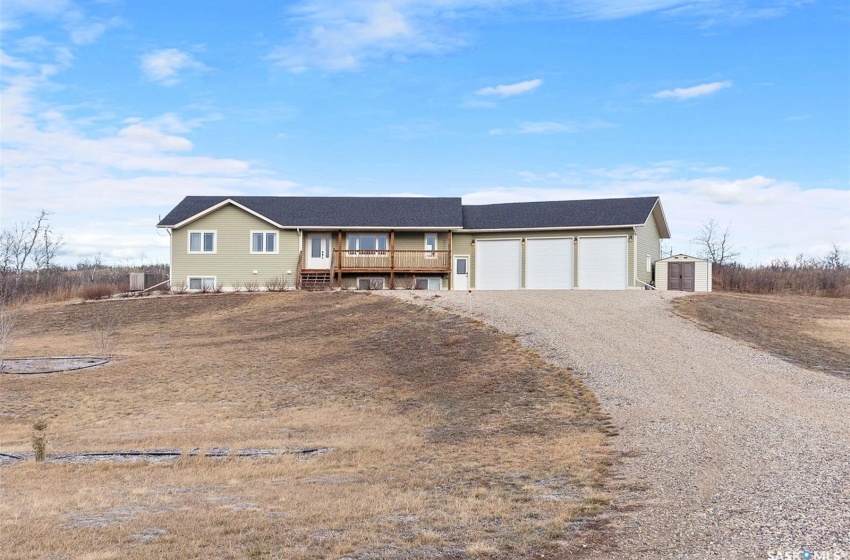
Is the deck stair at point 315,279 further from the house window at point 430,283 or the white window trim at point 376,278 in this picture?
the house window at point 430,283

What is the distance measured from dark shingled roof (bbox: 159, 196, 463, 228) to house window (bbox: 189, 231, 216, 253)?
1.08 meters

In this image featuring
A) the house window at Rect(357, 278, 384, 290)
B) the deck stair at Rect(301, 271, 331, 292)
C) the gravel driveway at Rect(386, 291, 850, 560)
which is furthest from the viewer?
the deck stair at Rect(301, 271, 331, 292)

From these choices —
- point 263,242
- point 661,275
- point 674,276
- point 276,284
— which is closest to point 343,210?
point 263,242

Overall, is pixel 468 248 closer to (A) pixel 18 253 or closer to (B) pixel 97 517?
(B) pixel 97 517

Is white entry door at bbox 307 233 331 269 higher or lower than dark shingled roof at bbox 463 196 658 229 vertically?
lower

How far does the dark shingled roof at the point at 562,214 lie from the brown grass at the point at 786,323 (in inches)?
260

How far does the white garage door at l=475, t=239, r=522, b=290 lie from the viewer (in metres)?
37.9

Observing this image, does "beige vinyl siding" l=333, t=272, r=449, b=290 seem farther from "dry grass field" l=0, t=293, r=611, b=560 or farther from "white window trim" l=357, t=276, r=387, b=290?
"dry grass field" l=0, t=293, r=611, b=560

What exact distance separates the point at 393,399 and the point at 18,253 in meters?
47.7

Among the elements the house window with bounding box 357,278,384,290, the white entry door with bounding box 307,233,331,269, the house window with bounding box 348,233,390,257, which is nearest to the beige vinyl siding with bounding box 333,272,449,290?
the house window with bounding box 357,278,384,290

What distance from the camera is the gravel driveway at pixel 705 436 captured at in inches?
280

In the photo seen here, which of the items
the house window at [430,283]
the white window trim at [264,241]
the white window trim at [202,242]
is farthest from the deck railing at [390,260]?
the white window trim at [202,242]

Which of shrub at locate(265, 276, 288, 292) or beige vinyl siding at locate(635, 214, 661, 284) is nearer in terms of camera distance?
beige vinyl siding at locate(635, 214, 661, 284)

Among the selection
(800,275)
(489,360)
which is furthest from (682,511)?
(800,275)
